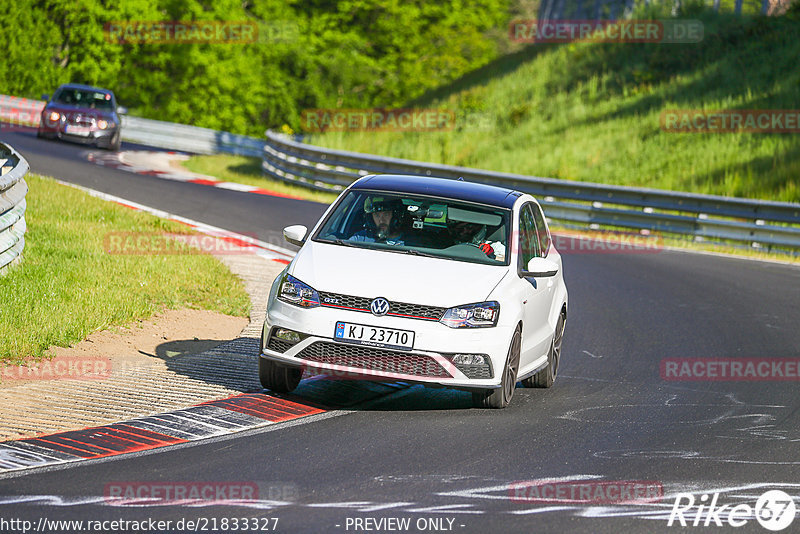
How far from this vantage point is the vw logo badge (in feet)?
28.2

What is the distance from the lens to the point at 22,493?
6.33 metres

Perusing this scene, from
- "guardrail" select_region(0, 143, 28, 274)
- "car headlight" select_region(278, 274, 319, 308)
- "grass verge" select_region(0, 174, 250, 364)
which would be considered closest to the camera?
"car headlight" select_region(278, 274, 319, 308)

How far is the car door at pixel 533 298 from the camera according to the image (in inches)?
376

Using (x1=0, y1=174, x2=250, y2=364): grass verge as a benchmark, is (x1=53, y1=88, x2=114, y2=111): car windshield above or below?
above

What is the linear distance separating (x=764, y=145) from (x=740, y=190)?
8.26 feet

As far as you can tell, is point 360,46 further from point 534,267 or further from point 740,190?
point 534,267

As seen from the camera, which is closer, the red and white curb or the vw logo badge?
the vw logo badge

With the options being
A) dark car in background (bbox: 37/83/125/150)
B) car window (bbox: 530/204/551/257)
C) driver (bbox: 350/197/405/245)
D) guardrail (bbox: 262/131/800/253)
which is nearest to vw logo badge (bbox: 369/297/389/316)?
driver (bbox: 350/197/405/245)

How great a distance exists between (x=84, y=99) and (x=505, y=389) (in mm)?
27237

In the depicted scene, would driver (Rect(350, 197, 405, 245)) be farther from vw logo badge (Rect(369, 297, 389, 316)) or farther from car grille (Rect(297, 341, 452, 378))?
car grille (Rect(297, 341, 452, 378))

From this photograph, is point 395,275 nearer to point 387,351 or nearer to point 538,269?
point 387,351

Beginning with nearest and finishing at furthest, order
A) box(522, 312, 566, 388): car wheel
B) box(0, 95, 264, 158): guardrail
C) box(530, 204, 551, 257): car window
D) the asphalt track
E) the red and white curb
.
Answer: the asphalt track
box(522, 312, 566, 388): car wheel
box(530, 204, 551, 257): car window
the red and white curb
box(0, 95, 264, 158): guardrail

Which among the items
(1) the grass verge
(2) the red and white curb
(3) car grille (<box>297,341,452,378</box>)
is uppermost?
(3) car grille (<box>297,341,452,378</box>)

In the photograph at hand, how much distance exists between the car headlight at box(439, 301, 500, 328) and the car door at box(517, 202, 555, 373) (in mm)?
554
